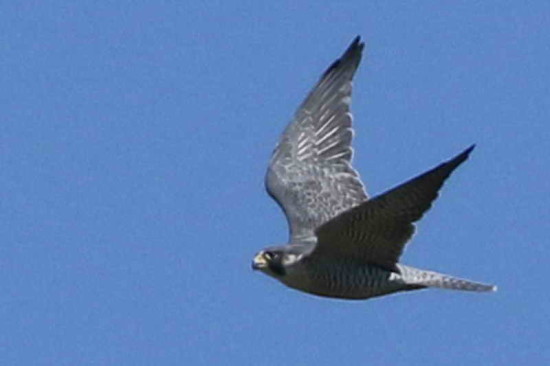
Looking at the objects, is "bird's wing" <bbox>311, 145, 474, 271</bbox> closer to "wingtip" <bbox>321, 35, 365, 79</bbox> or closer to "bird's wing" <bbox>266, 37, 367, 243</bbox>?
"bird's wing" <bbox>266, 37, 367, 243</bbox>

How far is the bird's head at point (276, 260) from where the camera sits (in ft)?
38.6

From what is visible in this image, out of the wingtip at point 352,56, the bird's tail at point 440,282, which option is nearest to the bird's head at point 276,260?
the bird's tail at point 440,282

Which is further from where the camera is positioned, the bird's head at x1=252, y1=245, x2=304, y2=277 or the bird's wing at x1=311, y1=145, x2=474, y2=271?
the bird's head at x1=252, y1=245, x2=304, y2=277

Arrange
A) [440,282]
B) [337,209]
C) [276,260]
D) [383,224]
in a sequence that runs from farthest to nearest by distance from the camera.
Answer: [337,209] → [276,260] → [440,282] → [383,224]

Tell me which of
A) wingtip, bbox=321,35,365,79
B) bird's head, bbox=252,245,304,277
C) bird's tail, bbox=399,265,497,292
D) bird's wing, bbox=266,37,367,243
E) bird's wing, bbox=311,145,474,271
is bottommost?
bird's tail, bbox=399,265,497,292

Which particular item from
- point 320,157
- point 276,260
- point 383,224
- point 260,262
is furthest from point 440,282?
point 320,157

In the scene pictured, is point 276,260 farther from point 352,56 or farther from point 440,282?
point 352,56

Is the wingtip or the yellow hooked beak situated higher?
the wingtip

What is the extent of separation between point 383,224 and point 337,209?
1880mm

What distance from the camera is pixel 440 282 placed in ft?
37.8

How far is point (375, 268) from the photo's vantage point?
37.8 ft

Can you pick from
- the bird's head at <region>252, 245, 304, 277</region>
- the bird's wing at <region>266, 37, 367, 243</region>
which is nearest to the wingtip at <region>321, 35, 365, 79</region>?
the bird's wing at <region>266, 37, 367, 243</region>

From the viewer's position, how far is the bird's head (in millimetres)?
11758

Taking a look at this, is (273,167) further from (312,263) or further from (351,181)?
(312,263)
